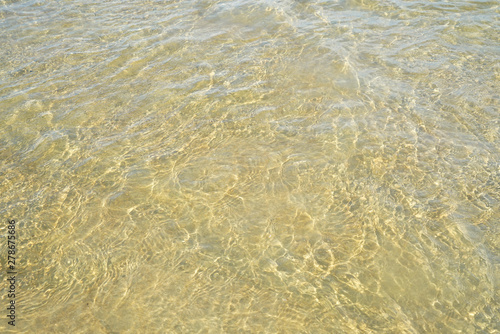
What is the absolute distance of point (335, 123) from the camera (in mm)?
5465

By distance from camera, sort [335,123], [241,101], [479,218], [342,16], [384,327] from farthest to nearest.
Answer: [342,16] < [241,101] < [335,123] < [479,218] < [384,327]

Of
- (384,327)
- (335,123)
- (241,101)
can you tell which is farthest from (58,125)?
(384,327)

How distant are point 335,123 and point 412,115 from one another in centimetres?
102

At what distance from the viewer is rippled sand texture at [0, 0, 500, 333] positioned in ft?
11.7

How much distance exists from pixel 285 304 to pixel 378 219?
1.35 meters

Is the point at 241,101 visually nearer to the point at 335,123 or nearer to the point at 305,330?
the point at 335,123

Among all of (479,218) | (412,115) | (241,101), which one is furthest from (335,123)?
(479,218)

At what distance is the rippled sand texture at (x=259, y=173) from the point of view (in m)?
3.58

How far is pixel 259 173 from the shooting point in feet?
15.9

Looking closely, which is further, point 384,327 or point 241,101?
point 241,101

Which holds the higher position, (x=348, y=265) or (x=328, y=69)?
(x=328, y=69)

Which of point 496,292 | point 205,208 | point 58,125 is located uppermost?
point 58,125

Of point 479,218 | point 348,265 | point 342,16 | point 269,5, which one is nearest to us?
point 348,265

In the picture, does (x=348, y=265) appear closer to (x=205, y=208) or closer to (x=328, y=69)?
(x=205, y=208)
